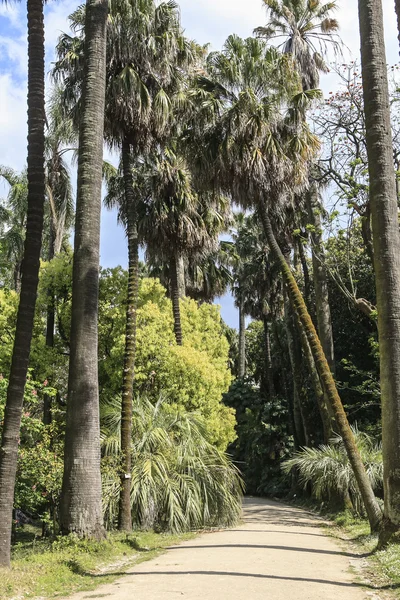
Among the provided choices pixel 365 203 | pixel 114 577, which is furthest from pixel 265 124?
pixel 114 577

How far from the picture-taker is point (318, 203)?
76.0ft

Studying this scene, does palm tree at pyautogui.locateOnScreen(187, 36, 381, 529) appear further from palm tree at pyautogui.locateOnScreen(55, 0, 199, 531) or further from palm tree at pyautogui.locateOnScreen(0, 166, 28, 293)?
palm tree at pyautogui.locateOnScreen(0, 166, 28, 293)

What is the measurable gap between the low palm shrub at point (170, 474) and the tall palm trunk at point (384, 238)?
553cm

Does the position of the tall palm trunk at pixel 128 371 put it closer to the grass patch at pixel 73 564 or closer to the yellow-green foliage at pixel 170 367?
the grass patch at pixel 73 564

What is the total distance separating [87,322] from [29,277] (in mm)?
2091

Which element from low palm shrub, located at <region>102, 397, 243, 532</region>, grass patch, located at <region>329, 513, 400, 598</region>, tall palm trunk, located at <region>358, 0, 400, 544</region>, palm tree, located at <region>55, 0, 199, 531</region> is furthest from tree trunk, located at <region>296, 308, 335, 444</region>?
tall palm trunk, located at <region>358, 0, 400, 544</region>

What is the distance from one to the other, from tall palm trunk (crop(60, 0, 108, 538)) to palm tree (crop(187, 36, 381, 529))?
472 centimetres

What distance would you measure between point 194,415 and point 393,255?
8459 millimetres

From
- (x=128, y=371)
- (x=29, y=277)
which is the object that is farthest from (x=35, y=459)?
(x=29, y=277)

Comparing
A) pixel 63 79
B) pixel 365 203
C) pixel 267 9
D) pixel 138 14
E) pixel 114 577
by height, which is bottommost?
pixel 114 577

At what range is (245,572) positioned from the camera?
8102mm

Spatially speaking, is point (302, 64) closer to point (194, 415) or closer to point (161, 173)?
point (161, 173)

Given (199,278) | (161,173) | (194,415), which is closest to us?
(194,415)

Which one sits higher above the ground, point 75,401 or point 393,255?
point 393,255
